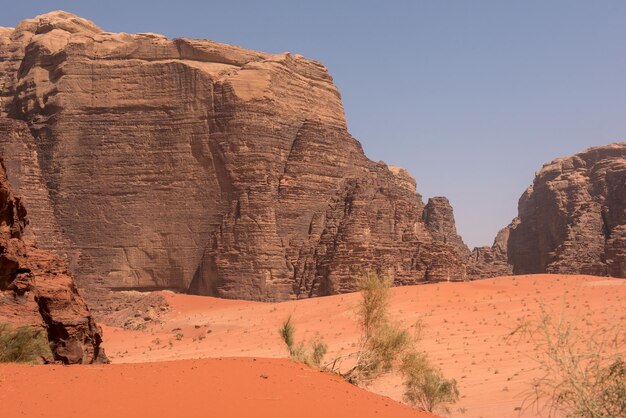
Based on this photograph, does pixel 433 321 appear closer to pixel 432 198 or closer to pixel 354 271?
pixel 354 271

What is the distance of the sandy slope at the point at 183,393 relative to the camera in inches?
Answer: 361

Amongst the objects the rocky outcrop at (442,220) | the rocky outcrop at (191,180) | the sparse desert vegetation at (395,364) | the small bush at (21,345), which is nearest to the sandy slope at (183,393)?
the small bush at (21,345)

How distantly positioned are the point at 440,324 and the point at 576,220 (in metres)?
32.6

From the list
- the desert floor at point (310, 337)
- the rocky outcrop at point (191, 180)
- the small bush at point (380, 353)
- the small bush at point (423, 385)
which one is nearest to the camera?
the desert floor at point (310, 337)

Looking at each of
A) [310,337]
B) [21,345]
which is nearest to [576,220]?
[310,337]

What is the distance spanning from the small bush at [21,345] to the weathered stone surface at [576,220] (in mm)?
40511

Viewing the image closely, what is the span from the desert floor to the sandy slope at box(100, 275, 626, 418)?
51mm

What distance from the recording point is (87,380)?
10289 millimetres

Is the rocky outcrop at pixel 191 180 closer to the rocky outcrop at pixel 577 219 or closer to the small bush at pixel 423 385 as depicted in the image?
the rocky outcrop at pixel 577 219

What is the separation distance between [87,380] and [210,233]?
32.8 meters

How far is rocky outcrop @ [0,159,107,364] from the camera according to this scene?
14602 mm

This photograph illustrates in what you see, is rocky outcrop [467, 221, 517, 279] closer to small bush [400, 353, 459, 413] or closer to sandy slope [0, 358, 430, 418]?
small bush [400, 353, 459, 413]

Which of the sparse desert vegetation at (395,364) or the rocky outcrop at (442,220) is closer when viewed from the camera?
the sparse desert vegetation at (395,364)

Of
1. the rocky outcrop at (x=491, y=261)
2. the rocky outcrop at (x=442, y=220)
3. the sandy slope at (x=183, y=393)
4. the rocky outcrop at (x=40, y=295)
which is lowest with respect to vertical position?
the sandy slope at (x=183, y=393)
